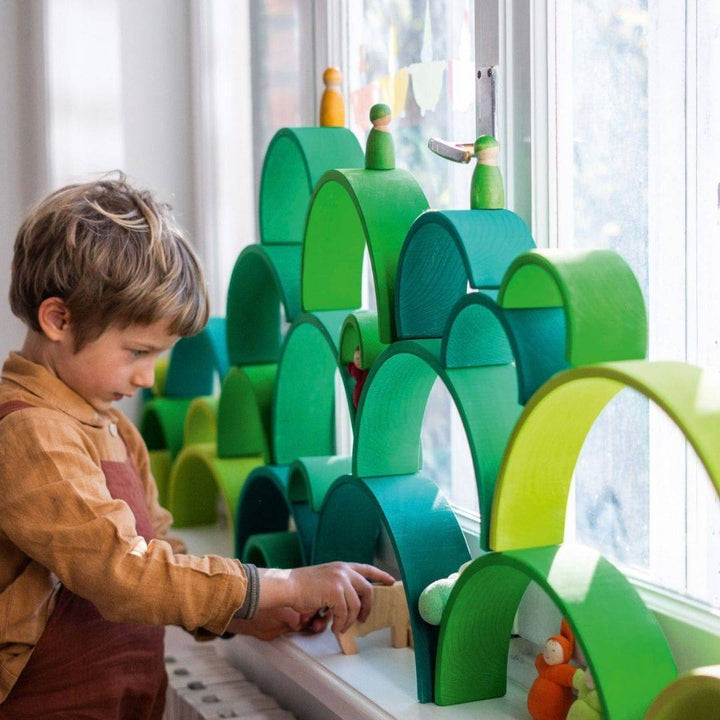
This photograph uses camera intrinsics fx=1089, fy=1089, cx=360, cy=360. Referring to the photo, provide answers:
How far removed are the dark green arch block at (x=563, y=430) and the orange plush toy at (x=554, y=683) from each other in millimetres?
105

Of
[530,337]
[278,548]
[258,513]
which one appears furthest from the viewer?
[258,513]

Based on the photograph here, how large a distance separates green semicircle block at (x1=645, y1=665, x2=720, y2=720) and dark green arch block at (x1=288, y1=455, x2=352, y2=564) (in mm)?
561

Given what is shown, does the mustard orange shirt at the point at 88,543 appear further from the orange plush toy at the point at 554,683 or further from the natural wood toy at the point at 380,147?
the natural wood toy at the point at 380,147

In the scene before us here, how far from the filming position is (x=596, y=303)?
81 cm

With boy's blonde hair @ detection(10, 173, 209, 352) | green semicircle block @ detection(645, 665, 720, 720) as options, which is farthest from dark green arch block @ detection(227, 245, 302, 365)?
green semicircle block @ detection(645, 665, 720, 720)

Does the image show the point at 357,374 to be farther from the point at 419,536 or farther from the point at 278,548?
the point at 278,548

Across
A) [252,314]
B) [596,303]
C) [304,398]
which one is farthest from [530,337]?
[252,314]

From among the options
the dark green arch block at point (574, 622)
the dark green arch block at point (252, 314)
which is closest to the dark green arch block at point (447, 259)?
the dark green arch block at point (574, 622)

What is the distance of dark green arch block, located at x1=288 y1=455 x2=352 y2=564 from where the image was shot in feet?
4.22

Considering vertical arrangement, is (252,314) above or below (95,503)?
above

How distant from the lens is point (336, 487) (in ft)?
3.92

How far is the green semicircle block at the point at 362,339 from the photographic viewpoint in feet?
3.75

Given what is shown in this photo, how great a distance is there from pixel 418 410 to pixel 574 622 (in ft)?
1.21

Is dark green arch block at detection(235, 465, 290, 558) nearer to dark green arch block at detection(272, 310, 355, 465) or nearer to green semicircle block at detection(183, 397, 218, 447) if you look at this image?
dark green arch block at detection(272, 310, 355, 465)
